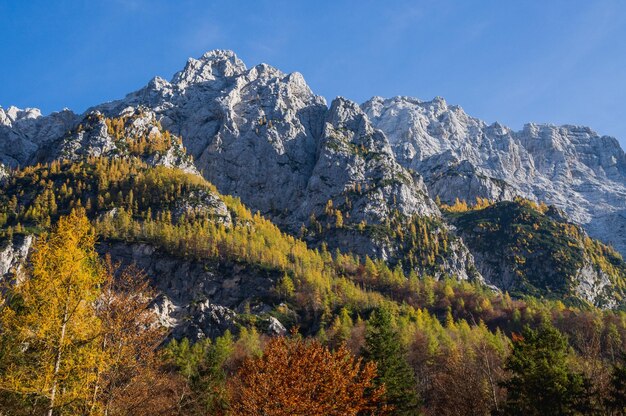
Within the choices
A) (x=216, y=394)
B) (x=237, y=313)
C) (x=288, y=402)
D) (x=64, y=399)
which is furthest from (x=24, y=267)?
(x=237, y=313)

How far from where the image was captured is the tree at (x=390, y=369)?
3531cm

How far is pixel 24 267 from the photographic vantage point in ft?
61.0

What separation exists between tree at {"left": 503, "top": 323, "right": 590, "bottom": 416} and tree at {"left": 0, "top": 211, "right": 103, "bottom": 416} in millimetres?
28765

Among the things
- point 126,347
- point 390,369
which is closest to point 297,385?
point 126,347

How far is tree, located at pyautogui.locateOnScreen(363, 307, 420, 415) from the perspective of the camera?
35.3 m

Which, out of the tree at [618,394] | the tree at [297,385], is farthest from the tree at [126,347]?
the tree at [618,394]

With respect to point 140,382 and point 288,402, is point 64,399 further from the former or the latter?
point 288,402

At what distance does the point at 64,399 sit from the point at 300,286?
129 meters

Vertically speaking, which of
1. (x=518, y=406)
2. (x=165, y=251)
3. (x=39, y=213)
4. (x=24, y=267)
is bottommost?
(x=518, y=406)

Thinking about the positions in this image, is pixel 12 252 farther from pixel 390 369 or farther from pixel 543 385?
pixel 543 385

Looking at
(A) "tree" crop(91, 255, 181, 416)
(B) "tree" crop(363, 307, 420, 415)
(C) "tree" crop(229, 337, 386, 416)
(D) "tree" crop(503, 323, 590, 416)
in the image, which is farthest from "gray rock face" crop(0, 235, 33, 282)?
(C) "tree" crop(229, 337, 386, 416)

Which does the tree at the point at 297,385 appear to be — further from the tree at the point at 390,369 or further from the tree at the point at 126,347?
the tree at the point at 390,369

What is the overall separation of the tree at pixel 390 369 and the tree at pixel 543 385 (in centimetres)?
779

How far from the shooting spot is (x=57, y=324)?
58.0 feet
